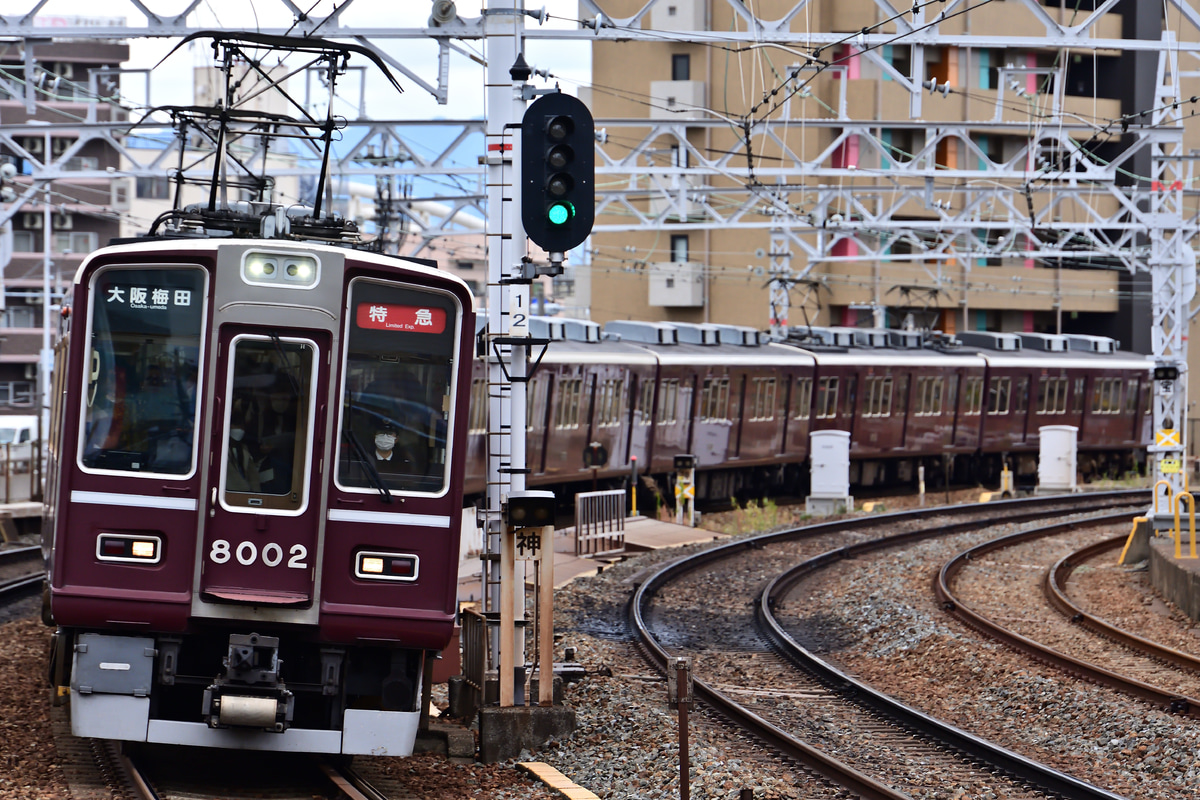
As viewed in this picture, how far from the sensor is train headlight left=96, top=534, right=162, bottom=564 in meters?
7.32

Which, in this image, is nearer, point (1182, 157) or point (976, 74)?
point (1182, 157)

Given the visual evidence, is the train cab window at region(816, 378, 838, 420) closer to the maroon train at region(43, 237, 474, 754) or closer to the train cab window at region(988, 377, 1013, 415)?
the train cab window at region(988, 377, 1013, 415)

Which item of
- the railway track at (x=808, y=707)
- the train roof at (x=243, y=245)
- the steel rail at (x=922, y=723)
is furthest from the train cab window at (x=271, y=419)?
the steel rail at (x=922, y=723)

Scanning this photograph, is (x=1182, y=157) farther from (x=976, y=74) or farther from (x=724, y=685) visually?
(x=976, y=74)

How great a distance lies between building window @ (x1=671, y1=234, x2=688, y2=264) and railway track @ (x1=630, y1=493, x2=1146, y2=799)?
28361mm

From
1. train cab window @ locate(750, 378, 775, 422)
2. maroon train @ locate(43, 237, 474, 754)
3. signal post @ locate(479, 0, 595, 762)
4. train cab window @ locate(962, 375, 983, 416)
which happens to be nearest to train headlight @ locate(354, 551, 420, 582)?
maroon train @ locate(43, 237, 474, 754)

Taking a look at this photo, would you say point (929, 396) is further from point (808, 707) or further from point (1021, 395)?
point (808, 707)

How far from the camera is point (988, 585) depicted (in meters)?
17.0

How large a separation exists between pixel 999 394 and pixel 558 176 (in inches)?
1052

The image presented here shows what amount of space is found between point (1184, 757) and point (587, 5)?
8.06 m

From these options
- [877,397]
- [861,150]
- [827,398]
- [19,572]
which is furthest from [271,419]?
[861,150]

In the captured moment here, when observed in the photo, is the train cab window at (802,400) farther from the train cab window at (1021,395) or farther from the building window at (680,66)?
the building window at (680,66)

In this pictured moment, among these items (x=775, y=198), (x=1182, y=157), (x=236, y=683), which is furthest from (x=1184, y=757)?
(x=775, y=198)

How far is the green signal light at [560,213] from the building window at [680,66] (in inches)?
1494
